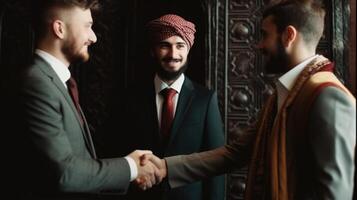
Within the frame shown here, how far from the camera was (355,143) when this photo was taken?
5.70ft

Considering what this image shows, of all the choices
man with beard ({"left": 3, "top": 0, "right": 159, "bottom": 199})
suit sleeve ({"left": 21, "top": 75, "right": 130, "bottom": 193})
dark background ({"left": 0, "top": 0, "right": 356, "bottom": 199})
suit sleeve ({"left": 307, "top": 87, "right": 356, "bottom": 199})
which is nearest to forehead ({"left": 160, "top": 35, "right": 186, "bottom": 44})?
dark background ({"left": 0, "top": 0, "right": 356, "bottom": 199})

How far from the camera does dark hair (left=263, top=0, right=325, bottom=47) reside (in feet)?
6.40

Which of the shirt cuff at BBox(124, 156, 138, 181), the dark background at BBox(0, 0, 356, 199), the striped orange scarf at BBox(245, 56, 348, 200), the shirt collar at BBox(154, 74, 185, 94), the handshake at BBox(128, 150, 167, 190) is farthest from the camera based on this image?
the dark background at BBox(0, 0, 356, 199)

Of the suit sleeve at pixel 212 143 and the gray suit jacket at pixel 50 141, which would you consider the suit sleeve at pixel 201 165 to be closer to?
the suit sleeve at pixel 212 143

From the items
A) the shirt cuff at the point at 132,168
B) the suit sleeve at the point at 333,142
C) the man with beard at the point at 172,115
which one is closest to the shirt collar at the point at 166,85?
the man with beard at the point at 172,115

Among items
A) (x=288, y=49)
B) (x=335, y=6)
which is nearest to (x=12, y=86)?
(x=288, y=49)

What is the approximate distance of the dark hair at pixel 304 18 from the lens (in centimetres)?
195

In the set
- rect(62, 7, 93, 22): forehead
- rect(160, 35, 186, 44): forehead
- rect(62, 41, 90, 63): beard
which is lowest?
rect(62, 41, 90, 63): beard

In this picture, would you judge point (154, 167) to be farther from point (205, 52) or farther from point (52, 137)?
point (205, 52)

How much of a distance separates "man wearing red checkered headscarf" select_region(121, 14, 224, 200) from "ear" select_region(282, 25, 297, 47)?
2.50ft

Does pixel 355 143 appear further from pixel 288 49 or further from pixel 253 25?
pixel 253 25

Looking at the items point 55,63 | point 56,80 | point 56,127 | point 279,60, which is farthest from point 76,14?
point 279,60

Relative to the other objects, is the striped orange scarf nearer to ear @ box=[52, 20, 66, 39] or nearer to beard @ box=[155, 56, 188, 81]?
beard @ box=[155, 56, 188, 81]

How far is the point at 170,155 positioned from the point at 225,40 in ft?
3.12
